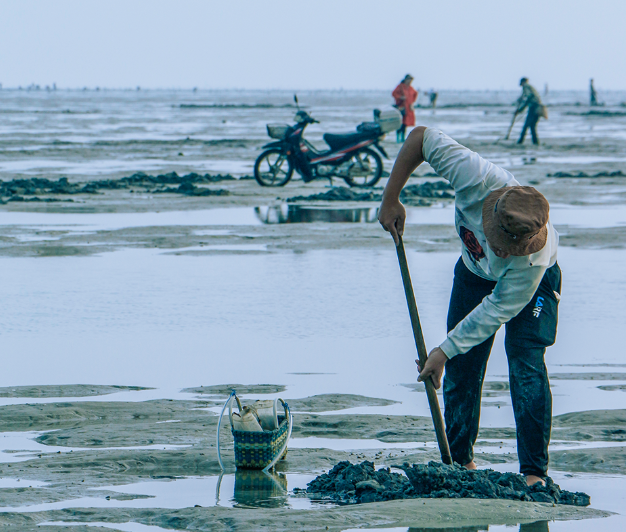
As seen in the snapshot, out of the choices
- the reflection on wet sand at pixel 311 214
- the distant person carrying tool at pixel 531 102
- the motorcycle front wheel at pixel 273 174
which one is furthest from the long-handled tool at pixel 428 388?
the distant person carrying tool at pixel 531 102

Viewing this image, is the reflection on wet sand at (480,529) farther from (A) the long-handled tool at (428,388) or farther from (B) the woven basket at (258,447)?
(B) the woven basket at (258,447)

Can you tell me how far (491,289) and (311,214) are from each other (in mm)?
9924

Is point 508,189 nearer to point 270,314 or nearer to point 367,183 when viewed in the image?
point 270,314

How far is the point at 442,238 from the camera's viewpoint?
12.2 m

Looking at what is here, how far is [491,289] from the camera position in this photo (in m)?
4.37

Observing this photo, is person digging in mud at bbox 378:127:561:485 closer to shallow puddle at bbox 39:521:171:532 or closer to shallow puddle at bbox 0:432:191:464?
shallow puddle at bbox 39:521:171:532

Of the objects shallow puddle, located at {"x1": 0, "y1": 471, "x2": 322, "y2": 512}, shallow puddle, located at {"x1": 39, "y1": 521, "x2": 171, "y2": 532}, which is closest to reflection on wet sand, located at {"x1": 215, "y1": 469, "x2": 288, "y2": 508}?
shallow puddle, located at {"x1": 0, "y1": 471, "x2": 322, "y2": 512}

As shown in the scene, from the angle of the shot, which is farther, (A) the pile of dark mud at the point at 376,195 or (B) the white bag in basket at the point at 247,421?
(A) the pile of dark mud at the point at 376,195

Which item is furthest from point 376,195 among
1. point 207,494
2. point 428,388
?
point 207,494

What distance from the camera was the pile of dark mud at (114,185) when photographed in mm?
16594

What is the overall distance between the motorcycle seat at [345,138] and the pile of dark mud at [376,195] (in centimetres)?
80

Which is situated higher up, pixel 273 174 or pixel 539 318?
pixel 539 318

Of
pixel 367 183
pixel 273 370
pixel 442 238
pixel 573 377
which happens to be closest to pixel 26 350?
pixel 273 370

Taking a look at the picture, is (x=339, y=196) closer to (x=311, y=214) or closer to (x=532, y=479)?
(x=311, y=214)
